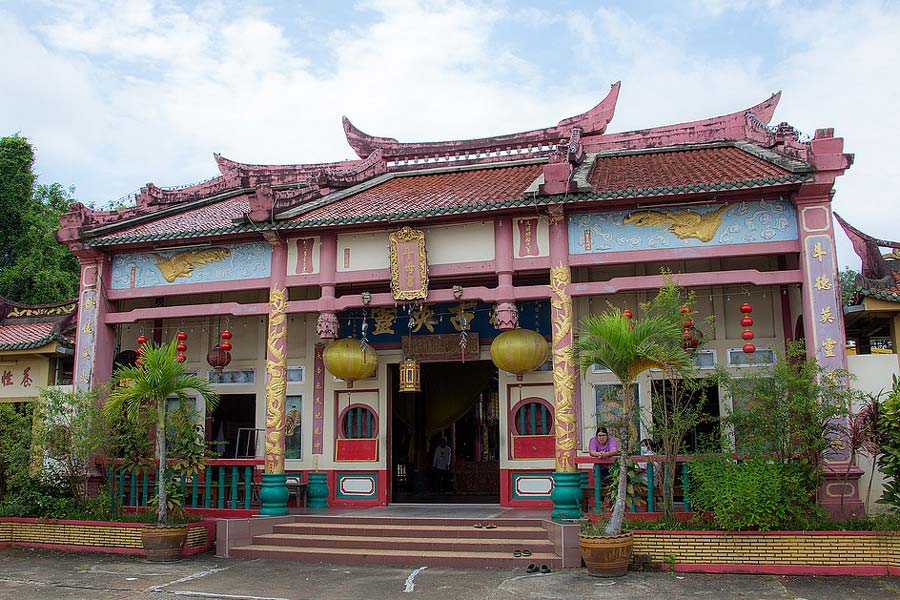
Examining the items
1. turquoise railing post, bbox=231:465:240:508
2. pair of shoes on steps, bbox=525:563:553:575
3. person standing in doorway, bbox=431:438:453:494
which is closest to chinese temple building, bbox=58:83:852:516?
person standing in doorway, bbox=431:438:453:494

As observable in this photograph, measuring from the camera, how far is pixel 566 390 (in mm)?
9969

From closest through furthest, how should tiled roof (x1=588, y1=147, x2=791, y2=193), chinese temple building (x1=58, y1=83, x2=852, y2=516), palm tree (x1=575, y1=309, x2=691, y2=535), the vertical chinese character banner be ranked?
palm tree (x1=575, y1=309, x2=691, y2=535), the vertical chinese character banner, chinese temple building (x1=58, y1=83, x2=852, y2=516), tiled roof (x1=588, y1=147, x2=791, y2=193)

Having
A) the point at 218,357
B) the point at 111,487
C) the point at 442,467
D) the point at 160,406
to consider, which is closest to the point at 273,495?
the point at 160,406

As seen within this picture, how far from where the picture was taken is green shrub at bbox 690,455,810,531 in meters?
8.07

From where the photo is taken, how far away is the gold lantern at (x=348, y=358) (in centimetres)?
1172

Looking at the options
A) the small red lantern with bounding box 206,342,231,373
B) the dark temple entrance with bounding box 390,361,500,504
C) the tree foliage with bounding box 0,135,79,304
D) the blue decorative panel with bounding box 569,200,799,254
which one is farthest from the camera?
the tree foliage with bounding box 0,135,79,304

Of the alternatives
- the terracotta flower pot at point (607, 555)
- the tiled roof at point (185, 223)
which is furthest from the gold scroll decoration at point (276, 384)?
the terracotta flower pot at point (607, 555)

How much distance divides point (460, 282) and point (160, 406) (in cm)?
468

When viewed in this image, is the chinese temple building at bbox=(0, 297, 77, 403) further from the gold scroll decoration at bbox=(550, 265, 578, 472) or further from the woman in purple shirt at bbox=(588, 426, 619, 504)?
the woman in purple shirt at bbox=(588, 426, 619, 504)

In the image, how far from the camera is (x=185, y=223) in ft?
42.2

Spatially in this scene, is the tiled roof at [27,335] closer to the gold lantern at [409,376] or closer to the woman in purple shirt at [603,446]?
the gold lantern at [409,376]

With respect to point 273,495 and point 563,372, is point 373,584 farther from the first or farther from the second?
point 563,372

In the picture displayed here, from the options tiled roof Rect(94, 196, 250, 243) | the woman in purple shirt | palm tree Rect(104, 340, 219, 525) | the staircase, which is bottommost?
the staircase

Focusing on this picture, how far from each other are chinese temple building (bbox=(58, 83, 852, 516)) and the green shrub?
1.61 m
